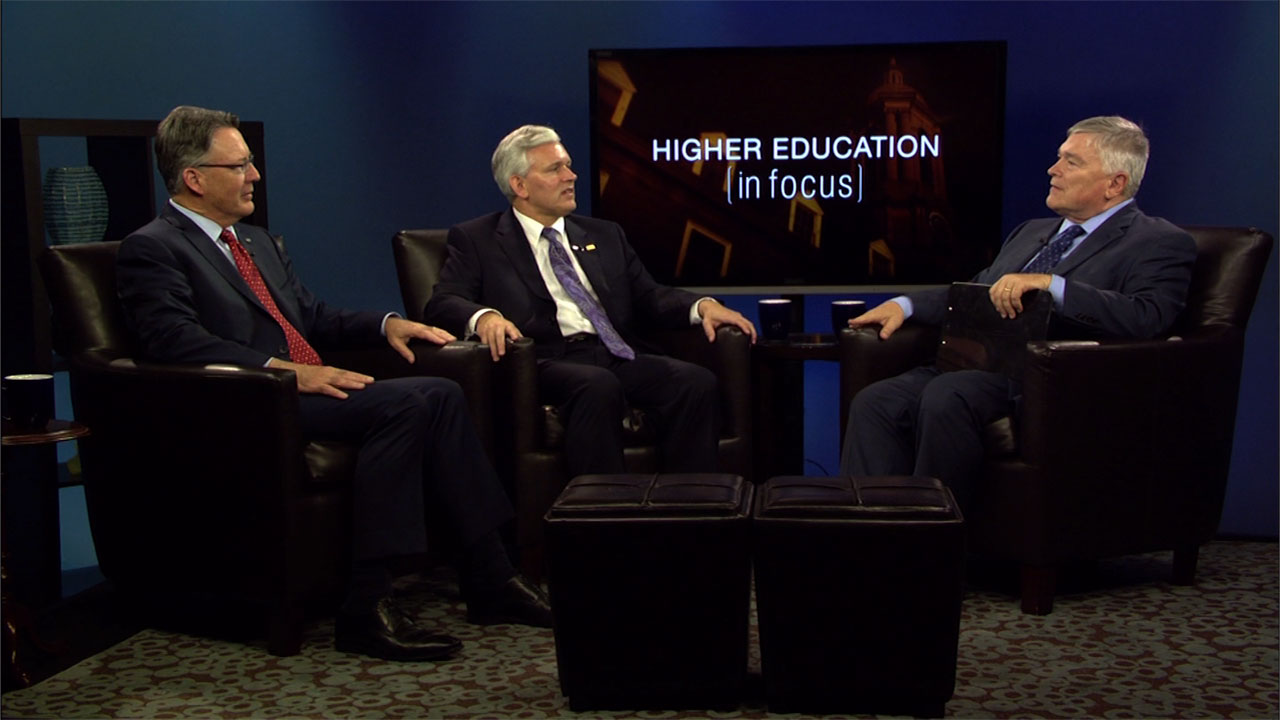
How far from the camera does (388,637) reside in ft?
11.0

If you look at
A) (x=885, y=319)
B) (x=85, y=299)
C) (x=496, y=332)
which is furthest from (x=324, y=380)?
(x=885, y=319)

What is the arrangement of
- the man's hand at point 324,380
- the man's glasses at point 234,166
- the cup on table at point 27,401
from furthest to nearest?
the man's glasses at point 234,166, the man's hand at point 324,380, the cup on table at point 27,401

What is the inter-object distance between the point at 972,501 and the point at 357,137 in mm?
2662

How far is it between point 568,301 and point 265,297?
3.17 feet

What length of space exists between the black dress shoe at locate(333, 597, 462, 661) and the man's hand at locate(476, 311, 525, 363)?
0.80 meters

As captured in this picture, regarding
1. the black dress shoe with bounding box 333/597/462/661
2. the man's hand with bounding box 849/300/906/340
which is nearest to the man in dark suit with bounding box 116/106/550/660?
the black dress shoe with bounding box 333/597/462/661

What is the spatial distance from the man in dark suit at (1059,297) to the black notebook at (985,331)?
4cm

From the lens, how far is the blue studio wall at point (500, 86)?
468 centimetres

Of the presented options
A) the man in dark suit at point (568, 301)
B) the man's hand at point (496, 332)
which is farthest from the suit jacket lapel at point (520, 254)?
the man's hand at point (496, 332)

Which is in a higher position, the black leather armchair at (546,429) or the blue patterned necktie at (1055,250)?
the blue patterned necktie at (1055,250)

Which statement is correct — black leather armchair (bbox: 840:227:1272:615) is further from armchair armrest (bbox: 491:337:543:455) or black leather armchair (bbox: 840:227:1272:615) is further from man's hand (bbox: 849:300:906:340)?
armchair armrest (bbox: 491:337:543:455)

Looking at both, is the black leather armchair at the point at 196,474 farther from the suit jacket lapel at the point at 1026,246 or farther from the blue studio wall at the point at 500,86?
the suit jacket lapel at the point at 1026,246

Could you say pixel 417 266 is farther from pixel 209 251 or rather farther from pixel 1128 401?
pixel 1128 401

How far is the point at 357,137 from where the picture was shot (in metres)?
5.20
